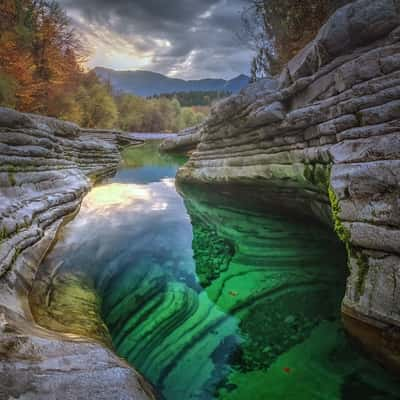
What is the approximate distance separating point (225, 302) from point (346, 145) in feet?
7.68

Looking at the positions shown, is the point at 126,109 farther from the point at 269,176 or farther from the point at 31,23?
the point at 269,176

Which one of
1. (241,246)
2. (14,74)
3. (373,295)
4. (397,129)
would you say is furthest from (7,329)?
(14,74)

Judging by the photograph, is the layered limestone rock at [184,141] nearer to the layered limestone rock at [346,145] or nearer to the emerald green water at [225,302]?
the layered limestone rock at [346,145]

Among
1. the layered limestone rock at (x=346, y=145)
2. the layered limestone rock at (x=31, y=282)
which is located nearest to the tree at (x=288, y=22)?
the layered limestone rock at (x=346, y=145)

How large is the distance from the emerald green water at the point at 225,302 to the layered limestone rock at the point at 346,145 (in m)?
0.41

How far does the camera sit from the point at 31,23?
15.3 metres

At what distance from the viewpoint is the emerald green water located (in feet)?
6.76

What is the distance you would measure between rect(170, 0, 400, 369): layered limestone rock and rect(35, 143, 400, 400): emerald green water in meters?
0.41

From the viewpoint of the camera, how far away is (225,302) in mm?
3098

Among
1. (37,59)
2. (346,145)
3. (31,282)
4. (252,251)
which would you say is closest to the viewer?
(31,282)

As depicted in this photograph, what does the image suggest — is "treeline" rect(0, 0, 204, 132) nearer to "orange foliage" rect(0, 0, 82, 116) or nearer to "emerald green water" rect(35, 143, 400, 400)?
"orange foliage" rect(0, 0, 82, 116)

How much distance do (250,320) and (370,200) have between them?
64.0 inches

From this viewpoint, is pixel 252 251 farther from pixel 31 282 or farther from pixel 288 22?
pixel 288 22

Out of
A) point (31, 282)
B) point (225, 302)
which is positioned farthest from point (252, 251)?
point (31, 282)
